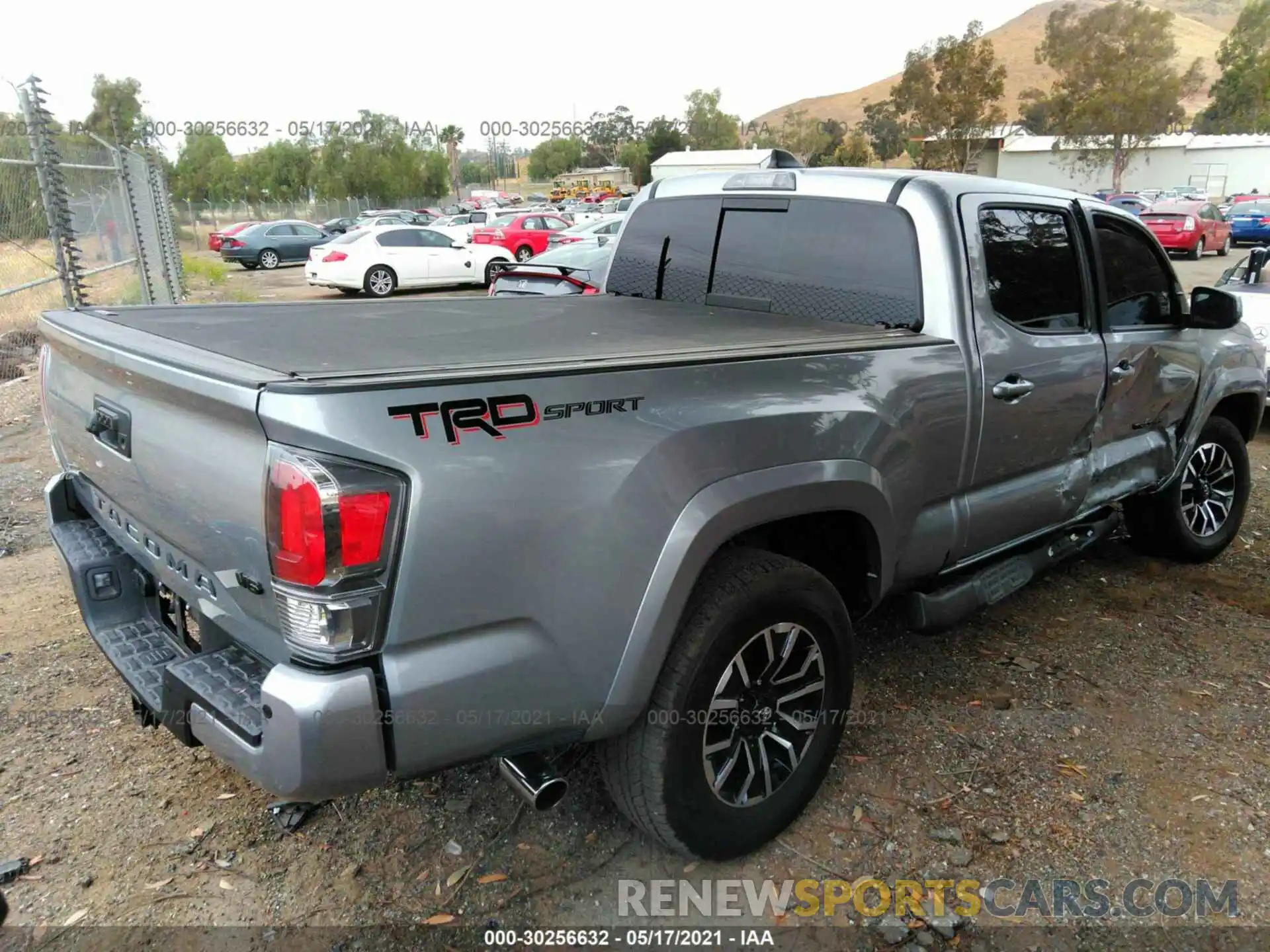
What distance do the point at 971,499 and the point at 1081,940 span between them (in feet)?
4.86

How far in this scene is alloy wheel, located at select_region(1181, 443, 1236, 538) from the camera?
482 cm

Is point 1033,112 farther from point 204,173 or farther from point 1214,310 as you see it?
point 1214,310

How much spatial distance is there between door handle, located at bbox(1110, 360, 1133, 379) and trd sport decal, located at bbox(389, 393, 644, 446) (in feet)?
9.01

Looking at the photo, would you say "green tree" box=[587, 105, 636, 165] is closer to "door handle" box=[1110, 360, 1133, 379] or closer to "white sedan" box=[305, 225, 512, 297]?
"white sedan" box=[305, 225, 512, 297]

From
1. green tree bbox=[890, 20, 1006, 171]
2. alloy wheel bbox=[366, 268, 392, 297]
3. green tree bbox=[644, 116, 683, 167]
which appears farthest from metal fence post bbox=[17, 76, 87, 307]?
green tree bbox=[644, 116, 683, 167]

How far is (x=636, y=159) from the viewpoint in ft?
269


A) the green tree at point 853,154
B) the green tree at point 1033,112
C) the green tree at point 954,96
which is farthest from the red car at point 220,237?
the green tree at point 1033,112

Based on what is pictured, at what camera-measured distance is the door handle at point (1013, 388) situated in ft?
10.6

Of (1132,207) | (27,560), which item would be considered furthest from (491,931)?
(1132,207)

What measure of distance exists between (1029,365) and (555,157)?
105 metres

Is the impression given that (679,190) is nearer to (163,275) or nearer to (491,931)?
(491,931)

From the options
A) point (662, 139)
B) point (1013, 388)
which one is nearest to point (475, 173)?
point (662, 139)

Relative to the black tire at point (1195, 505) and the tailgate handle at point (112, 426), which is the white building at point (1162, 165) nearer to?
the black tire at point (1195, 505)

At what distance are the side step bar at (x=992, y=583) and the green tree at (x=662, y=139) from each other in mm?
78929
